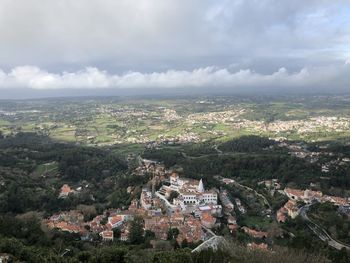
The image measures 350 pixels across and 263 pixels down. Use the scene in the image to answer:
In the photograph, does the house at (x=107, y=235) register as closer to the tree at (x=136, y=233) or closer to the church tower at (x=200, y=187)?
the tree at (x=136, y=233)

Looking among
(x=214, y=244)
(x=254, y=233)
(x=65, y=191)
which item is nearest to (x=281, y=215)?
(x=254, y=233)

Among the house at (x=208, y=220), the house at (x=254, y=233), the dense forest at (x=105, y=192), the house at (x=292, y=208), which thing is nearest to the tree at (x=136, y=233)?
the dense forest at (x=105, y=192)

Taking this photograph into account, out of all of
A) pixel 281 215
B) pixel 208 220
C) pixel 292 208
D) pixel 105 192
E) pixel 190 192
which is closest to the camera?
pixel 208 220

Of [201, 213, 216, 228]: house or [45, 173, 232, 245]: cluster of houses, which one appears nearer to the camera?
[45, 173, 232, 245]: cluster of houses

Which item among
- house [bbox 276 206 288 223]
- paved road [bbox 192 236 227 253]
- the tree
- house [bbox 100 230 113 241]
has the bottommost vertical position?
house [bbox 276 206 288 223]

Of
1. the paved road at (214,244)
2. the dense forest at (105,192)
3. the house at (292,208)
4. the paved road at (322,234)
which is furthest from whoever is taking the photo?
the house at (292,208)

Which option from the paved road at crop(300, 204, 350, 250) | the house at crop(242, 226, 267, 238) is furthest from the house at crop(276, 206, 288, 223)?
the house at crop(242, 226, 267, 238)

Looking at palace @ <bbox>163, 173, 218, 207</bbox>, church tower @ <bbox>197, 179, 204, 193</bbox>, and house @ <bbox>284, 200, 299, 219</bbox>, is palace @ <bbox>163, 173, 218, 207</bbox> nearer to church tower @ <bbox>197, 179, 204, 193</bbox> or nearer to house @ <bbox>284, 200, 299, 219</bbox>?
church tower @ <bbox>197, 179, 204, 193</bbox>

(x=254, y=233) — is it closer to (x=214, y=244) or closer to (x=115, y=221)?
(x=214, y=244)

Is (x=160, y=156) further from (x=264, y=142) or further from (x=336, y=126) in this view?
(x=336, y=126)

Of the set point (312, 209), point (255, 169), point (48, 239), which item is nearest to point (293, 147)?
point (255, 169)

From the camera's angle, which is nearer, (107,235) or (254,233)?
(107,235)

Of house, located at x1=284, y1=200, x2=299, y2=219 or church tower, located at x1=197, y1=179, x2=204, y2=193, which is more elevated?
church tower, located at x1=197, y1=179, x2=204, y2=193
